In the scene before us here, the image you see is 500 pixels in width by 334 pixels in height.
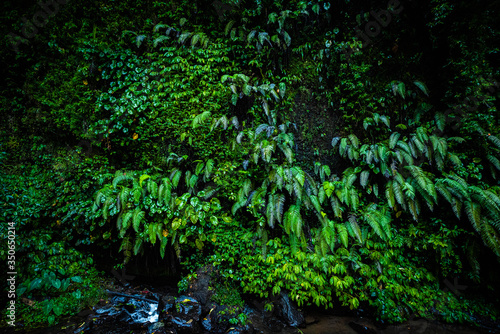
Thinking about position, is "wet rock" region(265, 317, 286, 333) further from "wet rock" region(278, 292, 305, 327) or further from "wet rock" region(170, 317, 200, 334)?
"wet rock" region(170, 317, 200, 334)

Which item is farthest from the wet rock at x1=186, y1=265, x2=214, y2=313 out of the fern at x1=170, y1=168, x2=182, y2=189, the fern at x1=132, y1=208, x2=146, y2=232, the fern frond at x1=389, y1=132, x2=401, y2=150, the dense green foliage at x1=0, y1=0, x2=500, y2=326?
the fern frond at x1=389, y1=132, x2=401, y2=150

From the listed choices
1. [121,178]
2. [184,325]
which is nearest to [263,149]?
[121,178]

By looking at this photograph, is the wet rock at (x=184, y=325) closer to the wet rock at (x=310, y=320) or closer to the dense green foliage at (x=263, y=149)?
the dense green foliage at (x=263, y=149)

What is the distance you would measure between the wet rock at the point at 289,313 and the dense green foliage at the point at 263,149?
0.24m

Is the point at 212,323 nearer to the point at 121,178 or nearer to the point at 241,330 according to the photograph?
the point at 241,330

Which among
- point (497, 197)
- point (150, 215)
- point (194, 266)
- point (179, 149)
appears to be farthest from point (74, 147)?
point (497, 197)

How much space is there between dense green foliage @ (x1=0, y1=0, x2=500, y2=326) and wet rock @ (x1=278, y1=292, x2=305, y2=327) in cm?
24

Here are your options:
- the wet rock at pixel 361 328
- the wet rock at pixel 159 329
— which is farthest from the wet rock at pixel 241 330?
the wet rock at pixel 361 328

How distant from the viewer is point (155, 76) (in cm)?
530

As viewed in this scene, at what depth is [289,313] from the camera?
421cm

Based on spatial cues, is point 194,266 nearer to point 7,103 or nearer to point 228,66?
point 228,66

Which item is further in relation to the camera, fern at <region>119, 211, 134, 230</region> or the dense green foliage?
the dense green foliage

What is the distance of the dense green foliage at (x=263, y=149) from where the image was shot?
13.8ft

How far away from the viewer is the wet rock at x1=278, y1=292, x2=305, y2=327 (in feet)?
13.6
